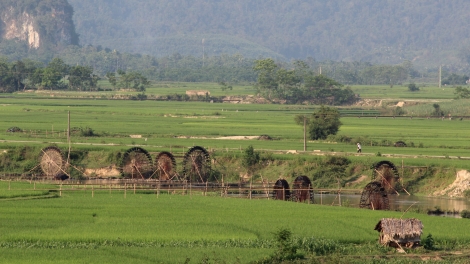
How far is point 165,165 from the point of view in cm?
4197

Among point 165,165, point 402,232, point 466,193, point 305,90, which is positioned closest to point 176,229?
point 402,232

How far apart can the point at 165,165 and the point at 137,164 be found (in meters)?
1.39

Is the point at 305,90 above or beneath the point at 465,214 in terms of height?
above

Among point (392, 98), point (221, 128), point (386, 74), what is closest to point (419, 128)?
point (221, 128)

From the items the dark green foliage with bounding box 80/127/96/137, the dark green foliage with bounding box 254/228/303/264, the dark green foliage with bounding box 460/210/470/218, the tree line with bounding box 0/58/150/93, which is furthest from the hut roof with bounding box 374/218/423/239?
the tree line with bounding box 0/58/150/93

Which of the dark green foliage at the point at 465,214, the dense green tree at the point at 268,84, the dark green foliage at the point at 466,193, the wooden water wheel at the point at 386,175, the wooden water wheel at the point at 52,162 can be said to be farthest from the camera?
the dense green tree at the point at 268,84

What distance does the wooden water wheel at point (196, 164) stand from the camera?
136 ft

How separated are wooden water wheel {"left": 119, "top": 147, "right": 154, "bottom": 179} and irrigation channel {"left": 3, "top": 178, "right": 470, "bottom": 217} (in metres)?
1.98

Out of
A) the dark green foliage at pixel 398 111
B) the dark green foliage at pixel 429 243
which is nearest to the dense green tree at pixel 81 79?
the dark green foliage at pixel 398 111

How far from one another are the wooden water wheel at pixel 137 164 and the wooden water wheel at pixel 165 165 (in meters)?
0.51

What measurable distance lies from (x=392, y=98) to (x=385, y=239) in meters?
78.9

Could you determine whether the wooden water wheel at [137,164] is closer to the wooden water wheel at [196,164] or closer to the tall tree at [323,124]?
the wooden water wheel at [196,164]

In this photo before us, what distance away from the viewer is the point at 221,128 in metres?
62.5

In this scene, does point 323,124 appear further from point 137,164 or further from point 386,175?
point 386,175
